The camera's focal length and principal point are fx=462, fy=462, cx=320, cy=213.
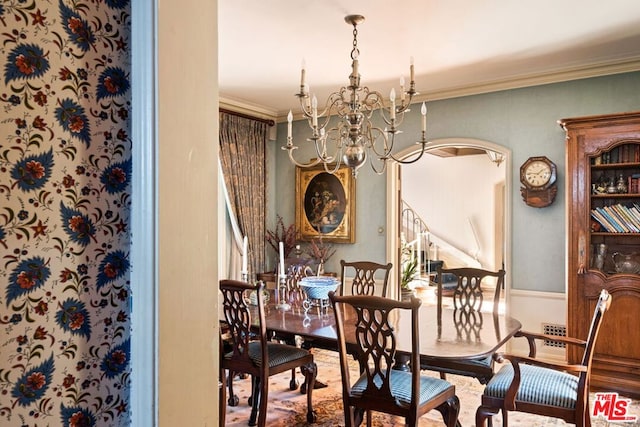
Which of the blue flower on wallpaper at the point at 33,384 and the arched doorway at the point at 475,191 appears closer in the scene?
the blue flower on wallpaper at the point at 33,384

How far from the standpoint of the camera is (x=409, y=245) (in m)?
8.19

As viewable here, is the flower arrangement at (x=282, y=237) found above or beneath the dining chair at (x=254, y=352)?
above

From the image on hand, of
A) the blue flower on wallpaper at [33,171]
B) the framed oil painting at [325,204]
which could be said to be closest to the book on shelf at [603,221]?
the framed oil painting at [325,204]

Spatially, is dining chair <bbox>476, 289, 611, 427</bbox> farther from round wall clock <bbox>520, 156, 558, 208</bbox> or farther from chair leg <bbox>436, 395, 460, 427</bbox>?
round wall clock <bbox>520, 156, 558, 208</bbox>

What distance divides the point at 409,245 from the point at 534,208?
4.01m

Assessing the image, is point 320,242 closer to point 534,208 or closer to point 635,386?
point 534,208

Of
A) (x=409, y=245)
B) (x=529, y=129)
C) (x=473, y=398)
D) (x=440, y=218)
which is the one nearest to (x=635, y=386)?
(x=473, y=398)

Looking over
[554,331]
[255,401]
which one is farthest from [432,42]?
[255,401]

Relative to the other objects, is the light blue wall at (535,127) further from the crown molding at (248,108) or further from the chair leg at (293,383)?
the chair leg at (293,383)

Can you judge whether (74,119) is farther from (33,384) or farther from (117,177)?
(33,384)

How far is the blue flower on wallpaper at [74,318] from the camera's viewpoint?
26.5 inches

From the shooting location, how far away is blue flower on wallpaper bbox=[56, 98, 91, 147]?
0.68 meters

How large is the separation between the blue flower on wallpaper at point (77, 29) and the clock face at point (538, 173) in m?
4.17

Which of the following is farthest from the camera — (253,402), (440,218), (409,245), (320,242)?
(440,218)
